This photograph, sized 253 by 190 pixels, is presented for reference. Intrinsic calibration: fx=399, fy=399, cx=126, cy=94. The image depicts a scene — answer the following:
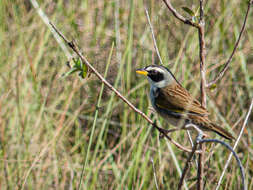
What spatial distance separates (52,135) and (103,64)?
1379 millimetres

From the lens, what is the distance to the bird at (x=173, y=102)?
8.64ft

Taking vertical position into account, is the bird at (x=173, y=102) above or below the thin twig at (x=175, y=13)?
below

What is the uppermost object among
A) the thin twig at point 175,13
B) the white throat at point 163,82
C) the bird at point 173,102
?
the thin twig at point 175,13

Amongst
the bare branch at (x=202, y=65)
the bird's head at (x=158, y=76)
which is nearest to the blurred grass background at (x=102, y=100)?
the bird's head at (x=158, y=76)

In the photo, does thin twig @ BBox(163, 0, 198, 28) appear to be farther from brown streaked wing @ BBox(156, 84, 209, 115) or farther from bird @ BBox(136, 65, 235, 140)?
brown streaked wing @ BBox(156, 84, 209, 115)

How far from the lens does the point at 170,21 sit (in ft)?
9.96

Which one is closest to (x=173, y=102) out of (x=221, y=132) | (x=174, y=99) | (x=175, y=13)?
(x=174, y=99)

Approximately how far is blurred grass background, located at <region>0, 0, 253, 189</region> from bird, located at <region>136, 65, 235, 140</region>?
195 millimetres

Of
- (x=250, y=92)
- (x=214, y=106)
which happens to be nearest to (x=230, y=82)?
(x=250, y=92)

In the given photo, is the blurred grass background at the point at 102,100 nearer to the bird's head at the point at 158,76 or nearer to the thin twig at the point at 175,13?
the bird's head at the point at 158,76

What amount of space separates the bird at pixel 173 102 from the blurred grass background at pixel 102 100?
20 cm

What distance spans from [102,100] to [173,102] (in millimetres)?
603

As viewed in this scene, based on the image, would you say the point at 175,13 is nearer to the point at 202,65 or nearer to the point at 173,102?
the point at 202,65

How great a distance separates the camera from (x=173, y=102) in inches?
116
